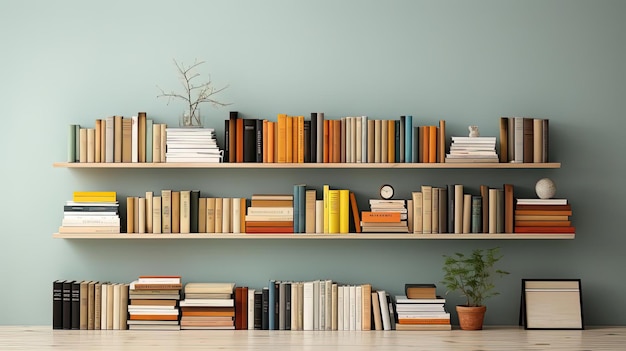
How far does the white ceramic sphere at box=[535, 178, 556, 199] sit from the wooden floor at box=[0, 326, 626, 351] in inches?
31.0

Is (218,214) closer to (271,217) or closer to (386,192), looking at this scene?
(271,217)

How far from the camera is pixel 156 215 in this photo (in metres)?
4.83

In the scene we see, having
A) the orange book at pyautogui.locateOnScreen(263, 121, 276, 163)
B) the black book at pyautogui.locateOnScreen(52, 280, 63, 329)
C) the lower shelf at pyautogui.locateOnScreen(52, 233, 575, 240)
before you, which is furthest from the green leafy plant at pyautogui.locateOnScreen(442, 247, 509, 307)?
the black book at pyautogui.locateOnScreen(52, 280, 63, 329)

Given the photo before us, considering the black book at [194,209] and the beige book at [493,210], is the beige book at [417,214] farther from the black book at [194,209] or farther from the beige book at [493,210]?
the black book at [194,209]

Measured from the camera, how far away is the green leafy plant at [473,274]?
4.78m

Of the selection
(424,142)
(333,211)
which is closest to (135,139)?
(333,211)

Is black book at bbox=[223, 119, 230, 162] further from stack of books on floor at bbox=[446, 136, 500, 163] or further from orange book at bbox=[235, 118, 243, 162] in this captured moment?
stack of books on floor at bbox=[446, 136, 500, 163]

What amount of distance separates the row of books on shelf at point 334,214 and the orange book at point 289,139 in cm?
19

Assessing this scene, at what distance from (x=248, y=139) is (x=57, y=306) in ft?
4.83

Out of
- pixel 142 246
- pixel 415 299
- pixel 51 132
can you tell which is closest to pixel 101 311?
pixel 142 246

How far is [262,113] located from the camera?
5.02 m

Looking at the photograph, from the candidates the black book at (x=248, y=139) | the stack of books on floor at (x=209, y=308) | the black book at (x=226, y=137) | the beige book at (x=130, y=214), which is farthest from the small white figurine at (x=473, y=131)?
the beige book at (x=130, y=214)

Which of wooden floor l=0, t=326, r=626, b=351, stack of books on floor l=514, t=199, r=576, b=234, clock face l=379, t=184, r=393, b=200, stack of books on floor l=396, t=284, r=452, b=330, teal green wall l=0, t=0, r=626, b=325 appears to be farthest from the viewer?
teal green wall l=0, t=0, r=626, b=325

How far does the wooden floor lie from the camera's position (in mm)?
4164
